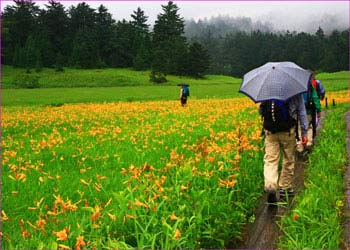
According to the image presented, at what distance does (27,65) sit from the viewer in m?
72.6

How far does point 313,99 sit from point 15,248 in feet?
20.9

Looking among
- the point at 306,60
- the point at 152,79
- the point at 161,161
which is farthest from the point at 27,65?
the point at 161,161

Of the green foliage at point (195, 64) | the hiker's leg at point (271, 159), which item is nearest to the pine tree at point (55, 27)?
the green foliage at point (195, 64)

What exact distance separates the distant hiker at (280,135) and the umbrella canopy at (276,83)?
0.70 feet

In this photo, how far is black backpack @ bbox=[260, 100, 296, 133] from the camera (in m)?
5.10

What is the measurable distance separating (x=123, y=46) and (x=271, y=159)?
84.6 metres

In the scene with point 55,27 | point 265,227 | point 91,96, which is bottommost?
point 265,227

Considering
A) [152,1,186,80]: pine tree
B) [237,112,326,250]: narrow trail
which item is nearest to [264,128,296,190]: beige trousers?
[237,112,326,250]: narrow trail

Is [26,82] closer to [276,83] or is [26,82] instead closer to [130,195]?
[276,83]

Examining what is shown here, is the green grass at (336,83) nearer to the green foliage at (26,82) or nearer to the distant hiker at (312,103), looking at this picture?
the distant hiker at (312,103)

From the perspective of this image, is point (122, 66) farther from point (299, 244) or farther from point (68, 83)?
point (299, 244)

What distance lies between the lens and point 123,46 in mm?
87062

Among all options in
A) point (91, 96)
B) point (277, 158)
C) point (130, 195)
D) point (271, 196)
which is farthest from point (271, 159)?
point (91, 96)

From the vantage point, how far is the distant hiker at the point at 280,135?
5129 mm
